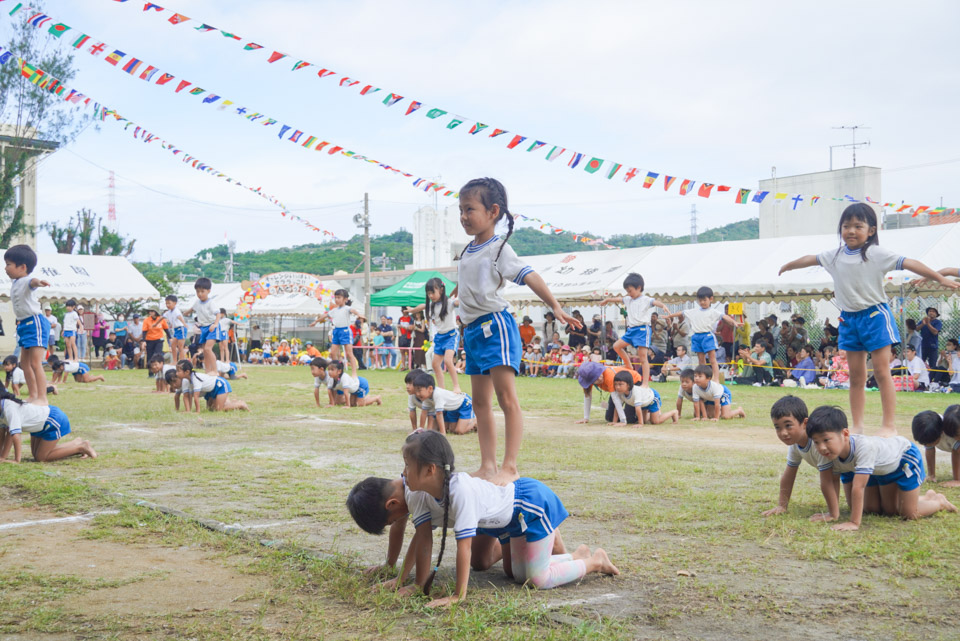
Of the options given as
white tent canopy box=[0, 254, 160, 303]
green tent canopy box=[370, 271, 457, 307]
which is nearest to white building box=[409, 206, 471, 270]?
green tent canopy box=[370, 271, 457, 307]

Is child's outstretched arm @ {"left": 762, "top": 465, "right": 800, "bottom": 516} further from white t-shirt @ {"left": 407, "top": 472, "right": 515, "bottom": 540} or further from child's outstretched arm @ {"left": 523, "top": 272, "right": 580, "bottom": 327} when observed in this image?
white t-shirt @ {"left": 407, "top": 472, "right": 515, "bottom": 540}

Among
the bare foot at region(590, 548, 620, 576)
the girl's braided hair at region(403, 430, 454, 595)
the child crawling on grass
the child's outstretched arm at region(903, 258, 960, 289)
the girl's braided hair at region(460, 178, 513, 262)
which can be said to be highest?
the girl's braided hair at region(460, 178, 513, 262)

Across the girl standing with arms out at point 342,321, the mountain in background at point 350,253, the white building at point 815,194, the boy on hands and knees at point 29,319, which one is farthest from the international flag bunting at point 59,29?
the mountain in background at point 350,253

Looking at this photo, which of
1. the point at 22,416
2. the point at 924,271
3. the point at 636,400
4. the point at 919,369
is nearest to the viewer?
the point at 924,271

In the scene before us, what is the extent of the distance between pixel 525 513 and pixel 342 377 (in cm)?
901

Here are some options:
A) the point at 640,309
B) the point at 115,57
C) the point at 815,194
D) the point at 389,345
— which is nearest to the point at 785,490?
the point at 640,309

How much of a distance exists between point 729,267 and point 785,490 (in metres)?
15.0

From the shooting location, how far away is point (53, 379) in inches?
699

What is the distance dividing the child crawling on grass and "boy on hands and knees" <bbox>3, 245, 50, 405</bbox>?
6139mm

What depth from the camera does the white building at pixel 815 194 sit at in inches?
1173

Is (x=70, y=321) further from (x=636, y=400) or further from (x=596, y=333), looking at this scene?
(x=636, y=400)

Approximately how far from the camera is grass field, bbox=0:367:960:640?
3.03 metres

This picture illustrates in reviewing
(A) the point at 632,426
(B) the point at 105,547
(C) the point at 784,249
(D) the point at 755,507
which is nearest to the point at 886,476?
(D) the point at 755,507

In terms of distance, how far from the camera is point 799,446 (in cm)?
473
